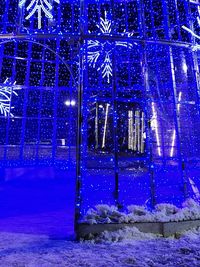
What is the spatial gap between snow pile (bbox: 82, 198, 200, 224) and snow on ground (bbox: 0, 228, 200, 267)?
0.14m

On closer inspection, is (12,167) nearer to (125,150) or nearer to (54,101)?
(54,101)

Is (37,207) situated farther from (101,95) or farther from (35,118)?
(35,118)

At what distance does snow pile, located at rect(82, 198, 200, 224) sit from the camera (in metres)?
3.15

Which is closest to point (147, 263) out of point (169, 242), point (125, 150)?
point (169, 242)

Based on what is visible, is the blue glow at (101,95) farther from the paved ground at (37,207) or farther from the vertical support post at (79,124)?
the vertical support post at (79,124)

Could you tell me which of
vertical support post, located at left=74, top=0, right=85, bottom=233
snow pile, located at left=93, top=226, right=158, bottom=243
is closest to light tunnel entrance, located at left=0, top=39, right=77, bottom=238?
vertical support post, located at left=74, top=0, right=85, bottom=233

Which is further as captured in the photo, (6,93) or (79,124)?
(6,93)

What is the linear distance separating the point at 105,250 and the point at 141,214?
74cm

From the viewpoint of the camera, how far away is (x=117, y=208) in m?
3.39

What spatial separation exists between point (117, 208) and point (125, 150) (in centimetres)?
557

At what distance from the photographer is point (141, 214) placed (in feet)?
10.8

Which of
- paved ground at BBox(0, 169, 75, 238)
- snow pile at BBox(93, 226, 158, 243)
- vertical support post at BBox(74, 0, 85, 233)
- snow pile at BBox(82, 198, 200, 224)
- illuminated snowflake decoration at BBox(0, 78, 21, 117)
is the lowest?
paved ground at BBox(0, 169, 75, 238)

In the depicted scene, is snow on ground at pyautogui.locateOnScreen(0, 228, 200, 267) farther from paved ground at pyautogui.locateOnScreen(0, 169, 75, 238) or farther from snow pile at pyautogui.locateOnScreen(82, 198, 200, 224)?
paved ground at pyautogui.locateOnScreen(0, 169, 75, 238)

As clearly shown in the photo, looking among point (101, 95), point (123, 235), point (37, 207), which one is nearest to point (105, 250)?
point (123, 235)
